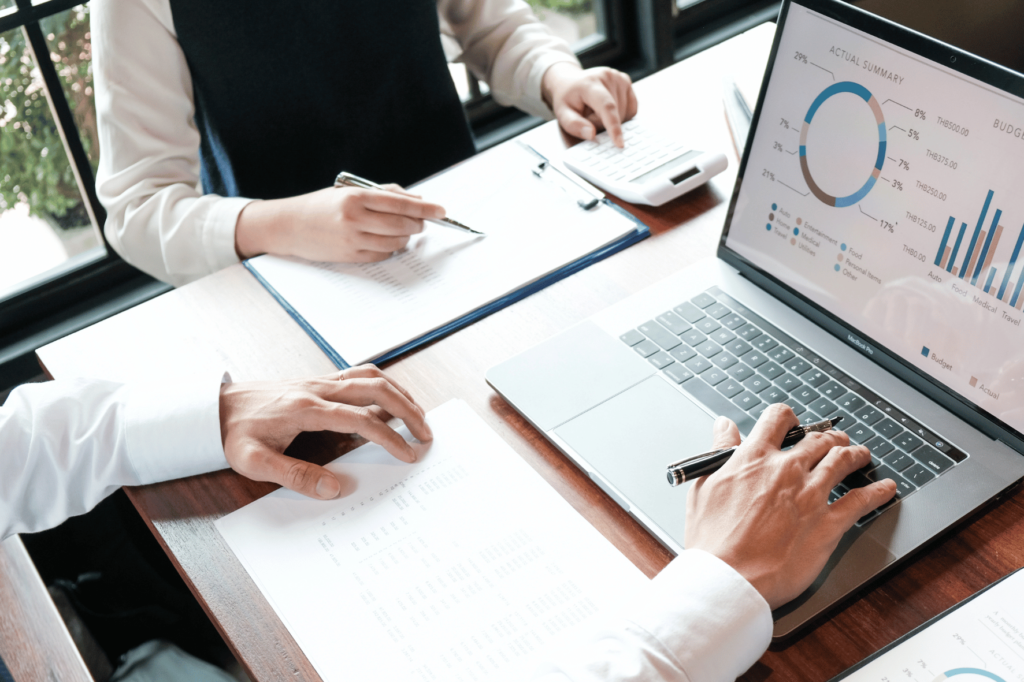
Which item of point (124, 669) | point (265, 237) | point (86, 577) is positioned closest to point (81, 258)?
point (86, 577)

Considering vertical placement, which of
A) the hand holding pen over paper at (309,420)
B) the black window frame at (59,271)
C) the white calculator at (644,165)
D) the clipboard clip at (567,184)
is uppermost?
the white calculator at (644,165)

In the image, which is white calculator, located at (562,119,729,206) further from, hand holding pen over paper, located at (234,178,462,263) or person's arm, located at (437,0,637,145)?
hand holding pen over paper, located at (234,178,462,263)

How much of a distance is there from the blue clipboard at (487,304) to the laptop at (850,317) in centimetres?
11

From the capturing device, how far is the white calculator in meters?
1.15

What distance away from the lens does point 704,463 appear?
0.75m

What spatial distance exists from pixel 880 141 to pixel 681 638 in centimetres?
50

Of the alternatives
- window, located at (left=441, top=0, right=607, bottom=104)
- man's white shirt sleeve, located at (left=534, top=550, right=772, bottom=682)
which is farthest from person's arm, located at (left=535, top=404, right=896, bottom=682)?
window, located at (left=441, top=0, right=607, bottom=104)

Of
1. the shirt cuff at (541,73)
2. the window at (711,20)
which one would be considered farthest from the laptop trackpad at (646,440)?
the window at (711,20)

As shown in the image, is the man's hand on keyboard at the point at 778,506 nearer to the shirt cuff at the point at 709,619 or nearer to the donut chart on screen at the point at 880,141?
the shirt cuff at the point at 709,619

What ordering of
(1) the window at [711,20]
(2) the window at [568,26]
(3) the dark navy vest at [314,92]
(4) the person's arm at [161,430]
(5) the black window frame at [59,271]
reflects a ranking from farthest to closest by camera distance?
(1) the window at [711,20]
(2) the window at [568,26]
(5) the black window frame at [59,271]
(3) the dark navy vest at [314,92]
(4) the person's arm at [161,430]

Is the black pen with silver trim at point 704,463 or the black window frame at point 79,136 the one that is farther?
the black window frame at point 79,136

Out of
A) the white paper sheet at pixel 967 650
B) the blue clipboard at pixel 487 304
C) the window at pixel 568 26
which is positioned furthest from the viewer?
the window at pixel 568 26

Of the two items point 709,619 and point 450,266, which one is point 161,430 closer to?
point 450,266

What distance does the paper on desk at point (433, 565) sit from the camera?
0.69m
